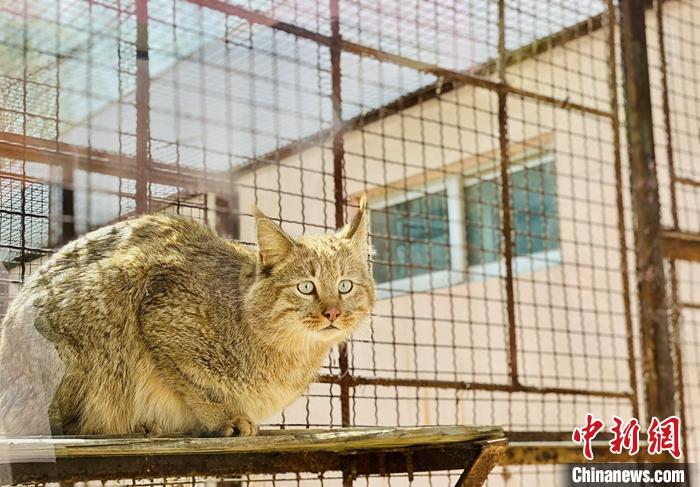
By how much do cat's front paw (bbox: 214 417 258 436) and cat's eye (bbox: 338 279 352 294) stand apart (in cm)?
42

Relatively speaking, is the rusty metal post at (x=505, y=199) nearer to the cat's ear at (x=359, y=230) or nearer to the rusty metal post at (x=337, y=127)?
the rusty metal post at (x=337, y=127)

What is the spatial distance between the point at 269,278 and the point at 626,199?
2.68 metres

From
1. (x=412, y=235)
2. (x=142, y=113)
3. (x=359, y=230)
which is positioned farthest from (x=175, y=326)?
(x=412, y=235)

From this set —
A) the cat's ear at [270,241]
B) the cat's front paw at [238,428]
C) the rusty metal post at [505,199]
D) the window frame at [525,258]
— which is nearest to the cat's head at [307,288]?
the cat's ear at [270,241]

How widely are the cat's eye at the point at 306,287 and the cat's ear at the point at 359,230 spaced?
0.68ft

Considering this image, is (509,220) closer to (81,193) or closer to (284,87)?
(284,87)

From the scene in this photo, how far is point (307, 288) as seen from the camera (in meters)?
2.40

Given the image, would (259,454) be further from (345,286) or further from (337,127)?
(337,127)

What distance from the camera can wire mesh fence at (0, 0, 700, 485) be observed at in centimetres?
239

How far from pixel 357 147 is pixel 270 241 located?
6.98 feet

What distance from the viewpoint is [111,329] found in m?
2.19

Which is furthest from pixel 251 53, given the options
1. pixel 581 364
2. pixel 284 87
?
pixel 581 364

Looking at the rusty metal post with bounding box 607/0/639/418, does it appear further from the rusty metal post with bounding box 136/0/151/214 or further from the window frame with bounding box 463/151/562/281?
the rusty metal post with bounding box 136/0/151/214

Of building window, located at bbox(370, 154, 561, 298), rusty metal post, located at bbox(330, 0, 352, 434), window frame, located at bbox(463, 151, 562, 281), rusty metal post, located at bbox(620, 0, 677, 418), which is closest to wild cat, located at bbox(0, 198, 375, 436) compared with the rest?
rusty metal post, located at bbox(330, 0, 352, 434)
